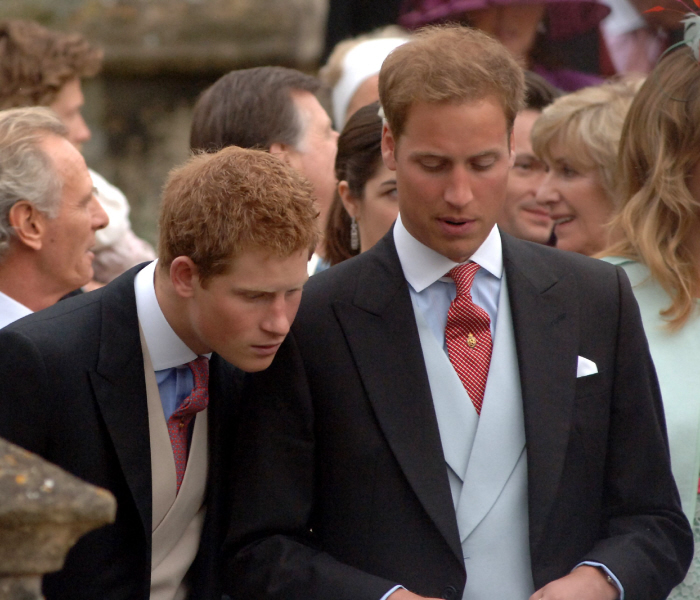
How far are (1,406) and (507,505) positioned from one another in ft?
3.63

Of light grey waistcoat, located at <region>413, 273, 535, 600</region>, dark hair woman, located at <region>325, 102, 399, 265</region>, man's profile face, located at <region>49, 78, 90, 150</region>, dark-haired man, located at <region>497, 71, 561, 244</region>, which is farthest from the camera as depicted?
man's profile face, located at <region>49, 78, 90, 150</region>

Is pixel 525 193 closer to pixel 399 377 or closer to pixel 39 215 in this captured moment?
pixel 39 215

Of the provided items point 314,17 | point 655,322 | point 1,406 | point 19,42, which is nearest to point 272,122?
point 19,42

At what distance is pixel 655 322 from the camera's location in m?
3.02

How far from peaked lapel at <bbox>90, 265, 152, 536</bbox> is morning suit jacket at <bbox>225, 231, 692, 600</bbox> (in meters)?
0.21

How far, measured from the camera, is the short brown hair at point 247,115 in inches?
154

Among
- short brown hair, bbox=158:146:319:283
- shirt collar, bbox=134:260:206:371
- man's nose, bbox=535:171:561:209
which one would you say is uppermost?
short brown hair, bbox=158:146:319:283

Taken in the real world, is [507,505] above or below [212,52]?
above

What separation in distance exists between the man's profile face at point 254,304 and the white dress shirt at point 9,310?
104cm

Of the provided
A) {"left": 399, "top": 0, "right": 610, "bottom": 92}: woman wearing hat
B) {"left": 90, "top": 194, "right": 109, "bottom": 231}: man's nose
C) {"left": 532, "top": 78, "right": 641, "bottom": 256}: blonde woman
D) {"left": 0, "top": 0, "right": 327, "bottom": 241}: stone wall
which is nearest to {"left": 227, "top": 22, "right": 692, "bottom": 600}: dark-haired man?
{"left": 90, "top": 194, "right": 109, "bottom": 231}: man's nose

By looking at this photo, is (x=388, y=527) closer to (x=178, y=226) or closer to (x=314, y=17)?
(x=178, y=226)

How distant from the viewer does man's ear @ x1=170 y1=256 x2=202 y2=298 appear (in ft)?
7.67

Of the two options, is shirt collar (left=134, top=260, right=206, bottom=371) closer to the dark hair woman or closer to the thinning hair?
the thinning hair

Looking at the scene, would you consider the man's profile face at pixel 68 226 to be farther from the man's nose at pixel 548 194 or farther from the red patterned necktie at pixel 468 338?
the man's nose at pixel 548 194
